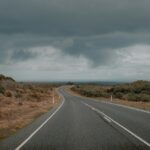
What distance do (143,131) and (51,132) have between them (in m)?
3.87

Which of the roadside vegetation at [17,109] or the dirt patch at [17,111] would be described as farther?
the roadside vegetation at [17,109]

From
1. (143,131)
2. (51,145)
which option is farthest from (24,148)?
(143,131)

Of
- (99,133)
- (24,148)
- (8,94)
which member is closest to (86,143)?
(24,148)

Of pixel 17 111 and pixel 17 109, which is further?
pixel 17 109

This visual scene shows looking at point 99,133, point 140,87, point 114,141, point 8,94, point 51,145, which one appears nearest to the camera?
point 51,145

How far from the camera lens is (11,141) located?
13.7 meters

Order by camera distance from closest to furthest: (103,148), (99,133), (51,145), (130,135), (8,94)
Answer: (103,148) < (51,145) < (130,135) < (99,133) < (8,94)

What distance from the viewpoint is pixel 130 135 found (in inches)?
585

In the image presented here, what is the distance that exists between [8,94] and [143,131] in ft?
153

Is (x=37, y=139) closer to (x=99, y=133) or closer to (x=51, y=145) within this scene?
(x=51, y=145)

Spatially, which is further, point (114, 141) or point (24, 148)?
point (114, 141)

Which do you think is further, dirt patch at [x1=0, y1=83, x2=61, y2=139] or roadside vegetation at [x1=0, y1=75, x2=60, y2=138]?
roadside vegetation at [x1=0, y1=75, x2=60, y2=138]

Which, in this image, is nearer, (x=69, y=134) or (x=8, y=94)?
(x=69, y=134)

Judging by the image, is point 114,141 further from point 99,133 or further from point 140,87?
point 140,87
